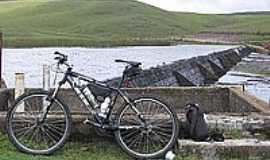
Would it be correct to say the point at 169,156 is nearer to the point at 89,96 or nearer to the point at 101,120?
the point at 101,120

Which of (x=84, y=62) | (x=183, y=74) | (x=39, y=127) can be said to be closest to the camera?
(x=39, y=127)

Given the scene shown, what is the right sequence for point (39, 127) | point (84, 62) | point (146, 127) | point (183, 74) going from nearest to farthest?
point (146, 127), point (39, 127), point (183, 74), point (84, 62)

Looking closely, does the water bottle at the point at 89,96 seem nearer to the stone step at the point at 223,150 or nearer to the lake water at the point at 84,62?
the stone step at the point at 223,150

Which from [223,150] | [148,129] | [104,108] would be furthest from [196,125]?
[104,108]

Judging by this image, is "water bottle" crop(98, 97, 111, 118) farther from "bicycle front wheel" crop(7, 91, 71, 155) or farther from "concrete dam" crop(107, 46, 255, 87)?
"concrete dam" crop(107, 46, 255, 87)

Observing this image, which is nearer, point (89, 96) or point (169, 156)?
point (169, 156)

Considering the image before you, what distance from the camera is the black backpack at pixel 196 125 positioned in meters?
9.38

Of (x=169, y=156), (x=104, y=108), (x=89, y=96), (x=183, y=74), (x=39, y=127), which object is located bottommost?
(x=183, y=74)

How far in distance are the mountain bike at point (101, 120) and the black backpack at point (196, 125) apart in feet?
1.30

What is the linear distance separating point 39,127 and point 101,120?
93cm

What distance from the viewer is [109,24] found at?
6521 inches

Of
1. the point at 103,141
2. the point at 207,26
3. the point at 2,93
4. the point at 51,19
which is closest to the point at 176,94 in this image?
the point at 2,93

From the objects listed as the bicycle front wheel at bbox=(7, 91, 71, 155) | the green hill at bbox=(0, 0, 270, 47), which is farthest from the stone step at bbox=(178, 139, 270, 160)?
the green hill at bbox=(0, 0, 270, 47)

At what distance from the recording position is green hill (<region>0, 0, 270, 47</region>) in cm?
13875
